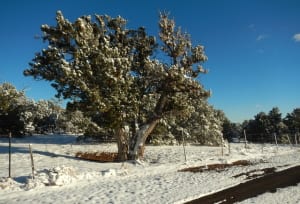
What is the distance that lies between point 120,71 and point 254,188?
14727 millimetres

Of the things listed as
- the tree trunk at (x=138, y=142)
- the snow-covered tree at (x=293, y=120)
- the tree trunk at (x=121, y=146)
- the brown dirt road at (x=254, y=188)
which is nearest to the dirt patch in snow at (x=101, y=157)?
the tree trunk at (x=121, y=146)

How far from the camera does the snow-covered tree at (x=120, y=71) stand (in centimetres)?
2530

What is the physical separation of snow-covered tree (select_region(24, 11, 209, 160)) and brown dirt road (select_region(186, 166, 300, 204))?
12304 mm

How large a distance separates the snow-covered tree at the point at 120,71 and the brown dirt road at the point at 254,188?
1230cm

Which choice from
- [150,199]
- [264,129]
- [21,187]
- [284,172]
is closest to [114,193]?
[150,199]

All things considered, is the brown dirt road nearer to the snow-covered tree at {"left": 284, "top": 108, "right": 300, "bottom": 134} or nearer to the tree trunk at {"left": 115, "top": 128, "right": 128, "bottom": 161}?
the tree trunk at {"left": 115, "top": 128, "right": 128, "bottom": 161}

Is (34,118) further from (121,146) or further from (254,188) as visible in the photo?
(254,188)

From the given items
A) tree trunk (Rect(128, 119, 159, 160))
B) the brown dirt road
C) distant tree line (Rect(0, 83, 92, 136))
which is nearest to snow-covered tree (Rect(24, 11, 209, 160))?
tree trunk (Rect(128, 119, 159, 160))

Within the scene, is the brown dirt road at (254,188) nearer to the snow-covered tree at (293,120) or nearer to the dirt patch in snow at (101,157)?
the dirt patch in snow at (101,157)

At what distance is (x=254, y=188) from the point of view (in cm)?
1356

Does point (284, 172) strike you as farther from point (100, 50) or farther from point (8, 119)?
point (8, 119)

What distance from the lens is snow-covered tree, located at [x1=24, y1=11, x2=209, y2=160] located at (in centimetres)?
2530

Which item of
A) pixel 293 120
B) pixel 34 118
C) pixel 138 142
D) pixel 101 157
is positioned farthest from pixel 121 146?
pixel 293 120

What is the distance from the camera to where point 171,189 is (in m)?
14.4
